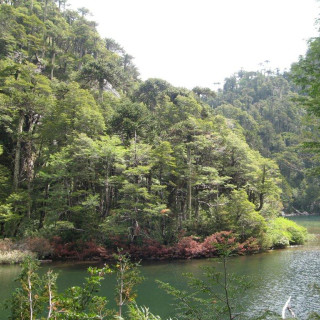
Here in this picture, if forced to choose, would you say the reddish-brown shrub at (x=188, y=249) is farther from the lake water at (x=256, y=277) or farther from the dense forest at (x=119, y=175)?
the lake water at (x=256, y=277)

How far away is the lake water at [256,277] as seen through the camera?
10.6 meters

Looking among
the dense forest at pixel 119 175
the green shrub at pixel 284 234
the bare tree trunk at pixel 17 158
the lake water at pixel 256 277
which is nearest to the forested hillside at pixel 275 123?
the green shrub at pixel 284 234

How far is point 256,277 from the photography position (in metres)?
7.27

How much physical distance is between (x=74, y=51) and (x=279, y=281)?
46753 millimetres

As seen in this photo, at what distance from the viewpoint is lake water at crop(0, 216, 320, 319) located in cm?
1059

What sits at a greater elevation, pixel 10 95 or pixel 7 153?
pixel 10 95

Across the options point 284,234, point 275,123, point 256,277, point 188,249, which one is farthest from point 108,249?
point 275,123

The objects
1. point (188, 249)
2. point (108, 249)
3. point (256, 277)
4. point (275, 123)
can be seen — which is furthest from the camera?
point (275, 123)

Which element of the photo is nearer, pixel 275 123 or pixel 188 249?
pixel 188 249

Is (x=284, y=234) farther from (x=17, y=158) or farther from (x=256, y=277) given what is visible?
(x=17, y=158)

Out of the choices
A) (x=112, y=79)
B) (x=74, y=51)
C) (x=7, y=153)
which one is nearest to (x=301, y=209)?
(x=112, y=79)

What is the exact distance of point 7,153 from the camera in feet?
81.0

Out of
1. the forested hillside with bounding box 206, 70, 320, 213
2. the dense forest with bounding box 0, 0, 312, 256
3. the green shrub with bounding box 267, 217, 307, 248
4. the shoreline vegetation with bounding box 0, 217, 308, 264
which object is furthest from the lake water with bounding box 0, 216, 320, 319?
the forested hillside with bounding box 206, 70, 320, 213

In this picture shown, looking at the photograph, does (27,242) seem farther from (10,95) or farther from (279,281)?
(279,281)
